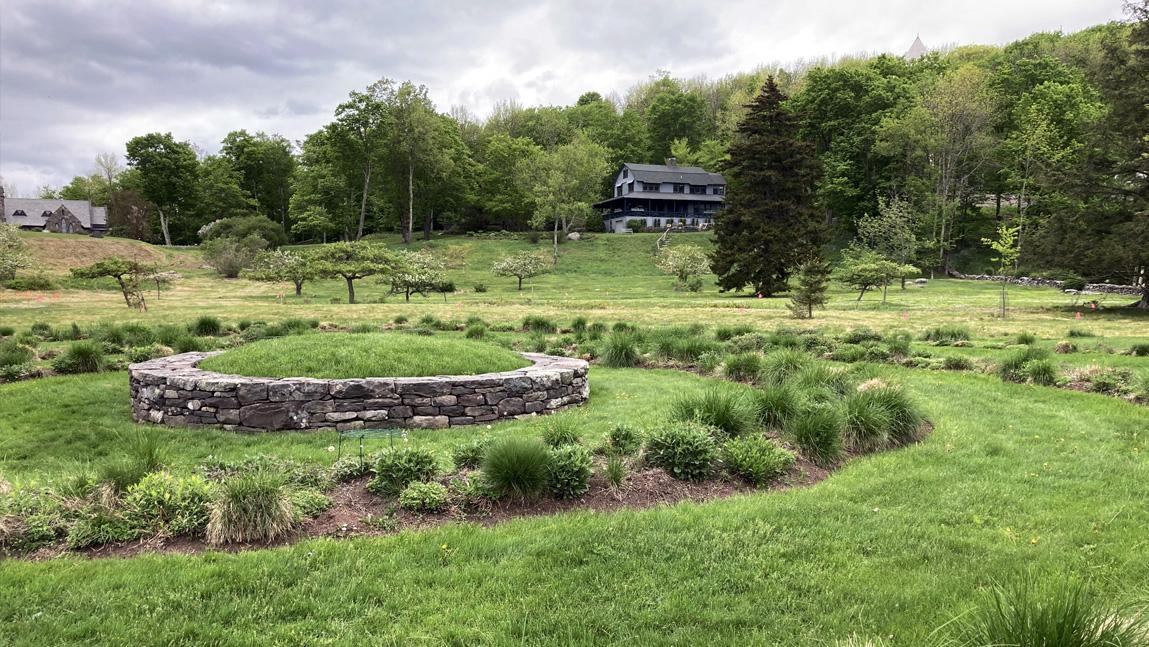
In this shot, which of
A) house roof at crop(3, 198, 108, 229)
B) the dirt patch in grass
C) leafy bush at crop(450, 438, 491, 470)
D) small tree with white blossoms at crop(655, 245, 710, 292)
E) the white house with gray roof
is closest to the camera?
leafy bush at crop(450, 438, 491, 470)

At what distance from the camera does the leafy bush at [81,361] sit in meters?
11.7

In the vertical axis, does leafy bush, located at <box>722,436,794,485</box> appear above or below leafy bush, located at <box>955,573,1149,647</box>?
below

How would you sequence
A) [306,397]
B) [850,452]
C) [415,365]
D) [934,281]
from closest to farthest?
[850,452] → [306,397] → [415,365] → [934,281]

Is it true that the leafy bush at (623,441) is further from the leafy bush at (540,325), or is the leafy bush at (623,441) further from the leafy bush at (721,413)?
the leafy bush at (540,325)

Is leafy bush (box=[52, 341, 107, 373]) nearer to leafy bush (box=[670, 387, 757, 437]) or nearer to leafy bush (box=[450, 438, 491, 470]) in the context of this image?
leafy bush (box=[450, 438, 491, 470])

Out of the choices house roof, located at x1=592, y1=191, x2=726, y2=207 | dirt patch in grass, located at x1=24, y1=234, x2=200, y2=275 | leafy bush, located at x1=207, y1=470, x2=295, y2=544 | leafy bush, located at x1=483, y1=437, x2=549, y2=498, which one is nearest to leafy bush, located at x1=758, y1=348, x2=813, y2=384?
leafy bush, located at x1=483, y1=437, x2=549, y2=498

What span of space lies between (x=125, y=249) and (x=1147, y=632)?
58.7 m

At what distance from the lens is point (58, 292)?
111 feet

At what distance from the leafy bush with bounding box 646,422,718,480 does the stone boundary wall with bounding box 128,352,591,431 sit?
3.19 metres

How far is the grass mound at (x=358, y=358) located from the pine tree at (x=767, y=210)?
78.8 ft

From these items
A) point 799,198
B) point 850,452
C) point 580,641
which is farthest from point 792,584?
point 799,198

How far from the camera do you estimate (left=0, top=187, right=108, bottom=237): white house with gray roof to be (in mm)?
64625

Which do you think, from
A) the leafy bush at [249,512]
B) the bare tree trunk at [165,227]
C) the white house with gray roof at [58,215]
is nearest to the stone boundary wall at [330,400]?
the leafy bush at [249,512]

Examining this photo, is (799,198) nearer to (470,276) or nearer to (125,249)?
(470,276)
